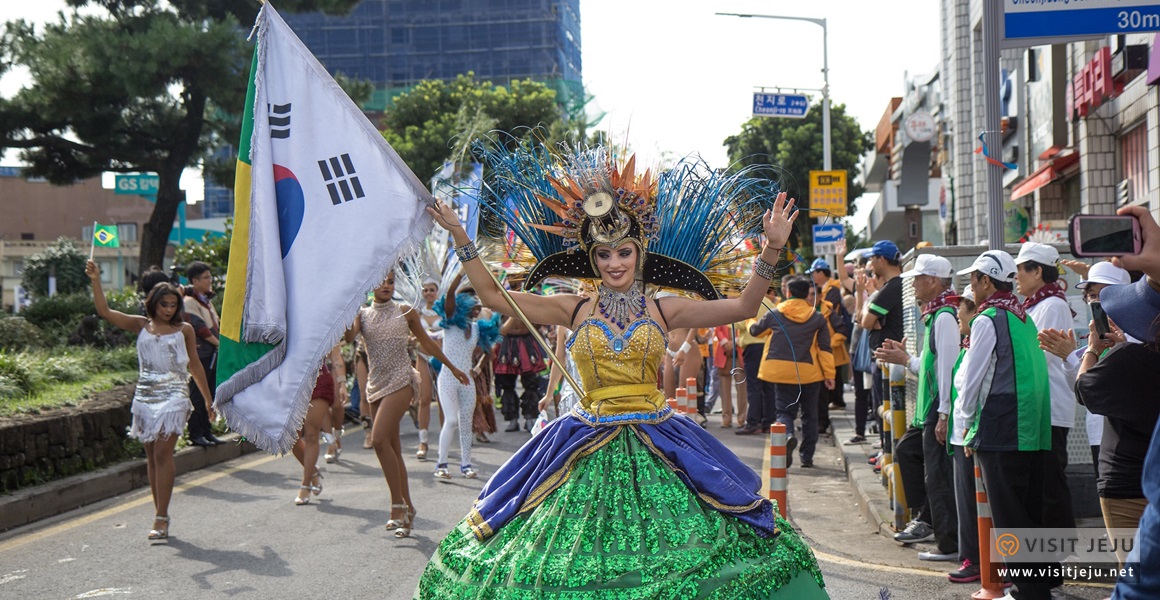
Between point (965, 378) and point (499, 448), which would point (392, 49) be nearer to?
point (499, 448)

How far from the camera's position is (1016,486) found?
6434 millimetres

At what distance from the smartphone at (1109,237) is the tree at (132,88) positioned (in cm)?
2241

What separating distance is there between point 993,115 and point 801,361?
4373mm

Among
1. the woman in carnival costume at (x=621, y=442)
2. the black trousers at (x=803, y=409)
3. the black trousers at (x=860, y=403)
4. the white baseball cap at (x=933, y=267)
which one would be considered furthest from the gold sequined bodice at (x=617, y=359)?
the black trousers at (x=860, y=403)

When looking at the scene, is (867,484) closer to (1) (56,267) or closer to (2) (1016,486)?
(2) (1016,486)

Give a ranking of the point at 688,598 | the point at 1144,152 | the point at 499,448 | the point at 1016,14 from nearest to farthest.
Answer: the point at 688,598 → the point at 1016,14 → the point at 499,448 → the point at 1144,152

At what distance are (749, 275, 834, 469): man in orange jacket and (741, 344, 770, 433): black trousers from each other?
8.17ft

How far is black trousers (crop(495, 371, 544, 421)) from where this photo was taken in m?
15.9

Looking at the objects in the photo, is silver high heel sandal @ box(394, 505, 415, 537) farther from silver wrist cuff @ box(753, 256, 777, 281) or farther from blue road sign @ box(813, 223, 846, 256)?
blue road sign @ box(813, 223, 846, 256)

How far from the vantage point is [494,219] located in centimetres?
659

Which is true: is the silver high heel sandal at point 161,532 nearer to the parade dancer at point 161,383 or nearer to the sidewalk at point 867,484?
the parade dancer at point 161,383

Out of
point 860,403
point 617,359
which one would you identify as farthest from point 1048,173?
point 617,359

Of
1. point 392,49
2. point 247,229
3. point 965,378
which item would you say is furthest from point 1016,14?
point 392,49

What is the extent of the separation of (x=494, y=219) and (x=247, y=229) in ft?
4.87
